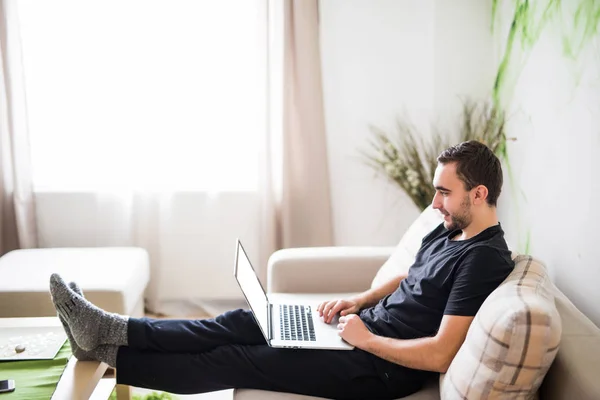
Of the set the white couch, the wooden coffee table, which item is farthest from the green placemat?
the white couch

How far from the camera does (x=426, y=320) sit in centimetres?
180

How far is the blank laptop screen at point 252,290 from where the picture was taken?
1.92 m

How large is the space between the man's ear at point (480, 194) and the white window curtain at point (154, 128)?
1660 millimetres

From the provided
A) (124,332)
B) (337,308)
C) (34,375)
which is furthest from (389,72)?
(34,375)

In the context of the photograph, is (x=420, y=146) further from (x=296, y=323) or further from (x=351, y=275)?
(x=296, y=323)

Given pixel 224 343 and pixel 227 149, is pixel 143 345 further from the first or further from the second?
pixel 227 149

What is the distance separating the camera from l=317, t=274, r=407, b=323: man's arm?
208 centimetres

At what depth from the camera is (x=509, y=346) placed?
139 centimetres

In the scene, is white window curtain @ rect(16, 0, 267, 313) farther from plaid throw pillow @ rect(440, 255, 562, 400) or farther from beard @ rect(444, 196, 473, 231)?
plaid throw pillow @ rect(440, 255, 562, 400)


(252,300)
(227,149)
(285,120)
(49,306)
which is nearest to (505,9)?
(285,120)

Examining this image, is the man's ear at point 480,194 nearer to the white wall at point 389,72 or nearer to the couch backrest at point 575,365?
the couch backrest at point 575,365

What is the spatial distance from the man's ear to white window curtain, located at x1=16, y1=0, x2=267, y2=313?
166 cm

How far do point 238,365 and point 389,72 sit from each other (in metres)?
1.93

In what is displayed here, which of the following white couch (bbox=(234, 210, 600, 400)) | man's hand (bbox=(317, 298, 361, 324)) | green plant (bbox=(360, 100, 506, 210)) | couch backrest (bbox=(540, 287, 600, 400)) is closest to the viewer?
couch backrest (bbox=(540, 287, 600, 400))
